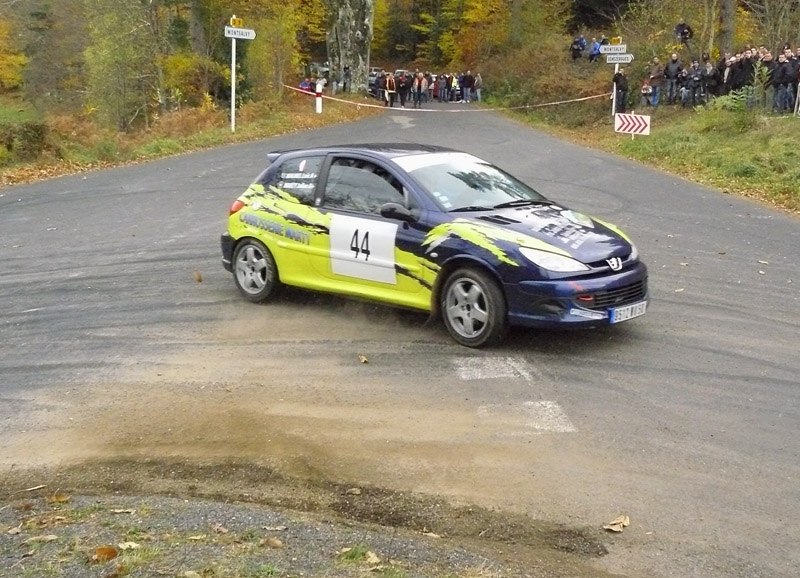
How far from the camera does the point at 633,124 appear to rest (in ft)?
86.2

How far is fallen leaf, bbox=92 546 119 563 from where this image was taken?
4027 millimetres

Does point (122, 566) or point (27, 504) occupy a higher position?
point (122, 566)

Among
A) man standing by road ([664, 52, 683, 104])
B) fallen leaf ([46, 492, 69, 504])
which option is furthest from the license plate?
man standing by road ([664, 52, 683, 104])

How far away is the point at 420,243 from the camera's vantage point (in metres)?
7.90

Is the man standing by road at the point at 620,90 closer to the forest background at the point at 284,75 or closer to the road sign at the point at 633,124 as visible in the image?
the forest background at the point at 284,75

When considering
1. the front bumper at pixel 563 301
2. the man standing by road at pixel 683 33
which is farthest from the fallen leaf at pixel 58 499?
the man standing by road at pixel 683 33

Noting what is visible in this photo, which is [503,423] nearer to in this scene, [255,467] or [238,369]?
[255,467]

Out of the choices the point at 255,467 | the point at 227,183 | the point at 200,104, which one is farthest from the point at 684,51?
the point at 255,467

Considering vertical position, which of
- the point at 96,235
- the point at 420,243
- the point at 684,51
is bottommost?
the point at 96,235

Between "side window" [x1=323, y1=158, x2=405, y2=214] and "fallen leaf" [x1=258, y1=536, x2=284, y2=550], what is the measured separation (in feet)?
14.4

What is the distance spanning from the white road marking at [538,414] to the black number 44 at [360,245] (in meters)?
2.43

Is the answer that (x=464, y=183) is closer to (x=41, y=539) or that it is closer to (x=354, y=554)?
(x=354, y=554)

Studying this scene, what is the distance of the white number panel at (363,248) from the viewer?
8.19 m

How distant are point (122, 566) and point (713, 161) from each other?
18.7 metres
